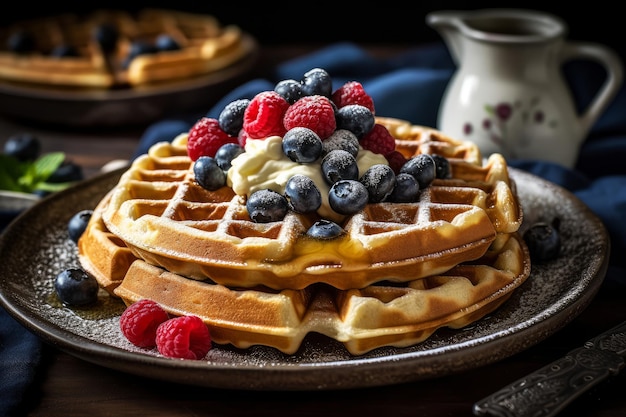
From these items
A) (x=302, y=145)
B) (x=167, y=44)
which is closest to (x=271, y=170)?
(x=302, y=145)

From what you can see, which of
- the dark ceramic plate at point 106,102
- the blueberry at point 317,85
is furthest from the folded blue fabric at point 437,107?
the blueberry at point 317,85

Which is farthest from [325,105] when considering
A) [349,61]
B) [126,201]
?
[349,61]

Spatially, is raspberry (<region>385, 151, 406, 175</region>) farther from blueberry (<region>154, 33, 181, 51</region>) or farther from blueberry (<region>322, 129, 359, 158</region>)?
blueberry (<region>154, 33, 181, 51</region>)

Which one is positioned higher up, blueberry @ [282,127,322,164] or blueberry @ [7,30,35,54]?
blueberry @ [282,127,322,164]

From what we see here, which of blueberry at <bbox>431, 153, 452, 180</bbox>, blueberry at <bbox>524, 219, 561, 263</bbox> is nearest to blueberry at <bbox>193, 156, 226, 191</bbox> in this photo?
blueberry at <bbox>431, 153, 452, 180</bbox>

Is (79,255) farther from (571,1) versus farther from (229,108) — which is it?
(571,1)

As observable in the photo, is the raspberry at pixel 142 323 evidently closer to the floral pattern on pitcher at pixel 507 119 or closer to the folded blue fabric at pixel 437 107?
the folded blue fabric at pixel 437 107
